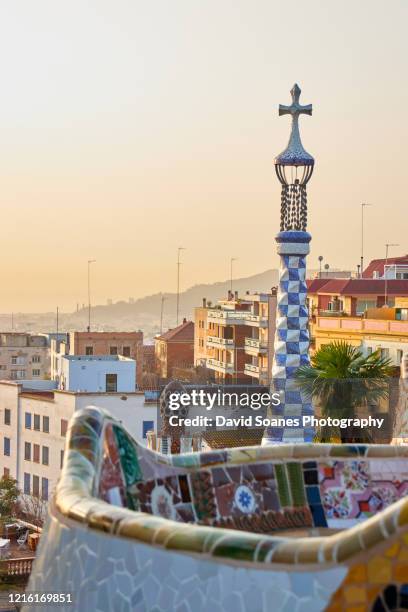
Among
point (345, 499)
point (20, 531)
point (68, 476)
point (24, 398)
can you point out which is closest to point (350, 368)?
point (20, 531)

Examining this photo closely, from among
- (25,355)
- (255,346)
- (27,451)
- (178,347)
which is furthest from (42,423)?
(25,355)

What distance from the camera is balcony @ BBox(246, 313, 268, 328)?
2606 inches

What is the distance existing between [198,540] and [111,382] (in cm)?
4265

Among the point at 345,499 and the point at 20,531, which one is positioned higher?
the point at 345,499

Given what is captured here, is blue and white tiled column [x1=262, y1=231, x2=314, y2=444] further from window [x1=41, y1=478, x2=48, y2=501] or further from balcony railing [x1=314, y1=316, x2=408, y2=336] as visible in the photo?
window [x1=41, y1=478, x2=48, y2=501]

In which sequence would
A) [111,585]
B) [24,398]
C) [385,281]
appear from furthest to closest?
1. [385,281]
2. [24,398]
3. [111,585]

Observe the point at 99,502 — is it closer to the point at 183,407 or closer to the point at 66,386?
the point at 183,407

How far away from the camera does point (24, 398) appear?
46.2 meters

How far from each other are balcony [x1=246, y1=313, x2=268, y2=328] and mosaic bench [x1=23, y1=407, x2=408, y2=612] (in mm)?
58979

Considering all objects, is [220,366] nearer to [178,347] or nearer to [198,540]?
[178,347]

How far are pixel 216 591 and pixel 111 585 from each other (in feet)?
1.38

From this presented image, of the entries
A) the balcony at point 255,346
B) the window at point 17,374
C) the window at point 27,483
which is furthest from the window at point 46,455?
the window at point 17,374

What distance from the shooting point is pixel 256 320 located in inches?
2650

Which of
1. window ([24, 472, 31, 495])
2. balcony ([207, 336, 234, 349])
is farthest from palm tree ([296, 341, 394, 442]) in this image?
balcony ([207, 336, 234, 349])
